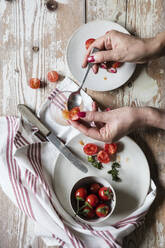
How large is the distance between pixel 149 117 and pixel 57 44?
62cm

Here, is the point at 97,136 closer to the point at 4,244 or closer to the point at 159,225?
the point at 159,225

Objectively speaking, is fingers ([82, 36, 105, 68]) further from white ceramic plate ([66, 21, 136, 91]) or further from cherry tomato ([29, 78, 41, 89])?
cherry tomato ([29, 78, 41, 89])

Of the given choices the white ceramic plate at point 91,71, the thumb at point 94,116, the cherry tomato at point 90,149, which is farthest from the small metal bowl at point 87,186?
the white ceramic plate at point 91,71

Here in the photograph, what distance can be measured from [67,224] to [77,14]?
107cm

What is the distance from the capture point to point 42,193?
4.53ft

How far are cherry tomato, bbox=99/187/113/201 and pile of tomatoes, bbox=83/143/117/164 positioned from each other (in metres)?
0.14

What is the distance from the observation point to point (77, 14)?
154cm

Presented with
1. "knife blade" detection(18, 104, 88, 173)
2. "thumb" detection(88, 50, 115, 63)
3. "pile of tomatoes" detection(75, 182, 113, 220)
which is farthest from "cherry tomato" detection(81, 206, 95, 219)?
"thumb" detection(88, 50, 115, 63)

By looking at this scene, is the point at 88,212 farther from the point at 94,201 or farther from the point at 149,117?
the point at 149,117

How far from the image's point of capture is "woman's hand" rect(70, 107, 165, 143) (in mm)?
1275

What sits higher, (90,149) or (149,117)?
(149,117)

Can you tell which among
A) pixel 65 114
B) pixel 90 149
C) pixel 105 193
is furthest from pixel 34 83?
pixel 105 193

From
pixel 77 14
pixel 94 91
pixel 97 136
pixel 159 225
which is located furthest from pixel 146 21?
pixel 159 225

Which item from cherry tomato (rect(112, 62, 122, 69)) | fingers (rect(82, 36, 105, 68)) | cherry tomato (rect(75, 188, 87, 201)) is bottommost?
cherry tomato (rect(75, 188, 87, 201))
